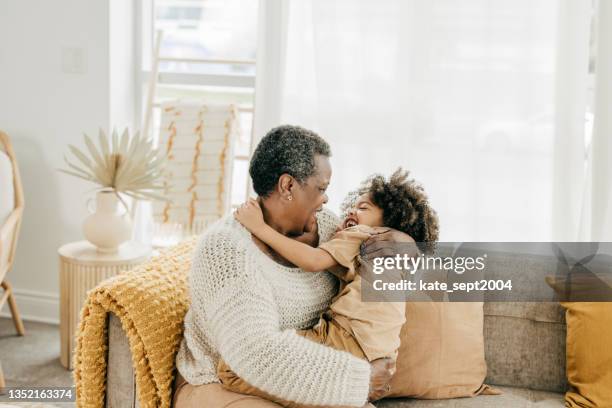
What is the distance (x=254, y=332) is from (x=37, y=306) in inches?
86.6

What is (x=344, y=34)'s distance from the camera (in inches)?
112

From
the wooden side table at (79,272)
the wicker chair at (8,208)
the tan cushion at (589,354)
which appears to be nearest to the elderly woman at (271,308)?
the tan cushion at (589,354)

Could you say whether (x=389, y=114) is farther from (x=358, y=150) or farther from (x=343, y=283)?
(x=343, y=283)

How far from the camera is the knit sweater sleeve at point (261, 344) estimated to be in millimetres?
1548

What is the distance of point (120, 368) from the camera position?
174 cm

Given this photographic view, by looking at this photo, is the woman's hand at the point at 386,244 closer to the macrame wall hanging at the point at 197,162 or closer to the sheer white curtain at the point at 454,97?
the sheer white curtain at the point at 454,97

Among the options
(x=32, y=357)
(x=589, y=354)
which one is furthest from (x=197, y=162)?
(x=589, y=354)

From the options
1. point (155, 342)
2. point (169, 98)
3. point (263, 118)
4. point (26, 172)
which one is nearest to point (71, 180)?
point (26, 172)

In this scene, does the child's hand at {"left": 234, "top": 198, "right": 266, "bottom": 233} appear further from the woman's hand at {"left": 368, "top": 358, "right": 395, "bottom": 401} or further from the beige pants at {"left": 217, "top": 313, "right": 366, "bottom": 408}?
the woman's hand at {"left": 368, "top": 358, "right": 395, "bottom": 401}

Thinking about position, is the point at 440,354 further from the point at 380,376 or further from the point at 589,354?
the point at 589,354

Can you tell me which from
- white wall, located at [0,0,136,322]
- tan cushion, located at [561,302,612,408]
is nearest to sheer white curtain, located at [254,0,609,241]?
white wall, located at [0,0,136,322]

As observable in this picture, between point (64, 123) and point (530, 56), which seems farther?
point (64, 123)

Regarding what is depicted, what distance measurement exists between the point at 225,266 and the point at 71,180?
1.88m

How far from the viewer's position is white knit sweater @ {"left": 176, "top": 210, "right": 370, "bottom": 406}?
5.08 feet
